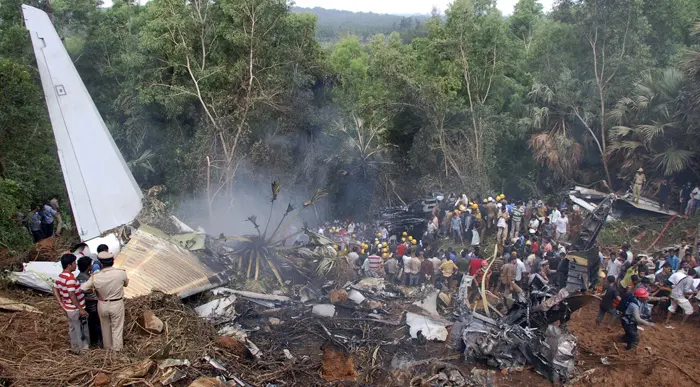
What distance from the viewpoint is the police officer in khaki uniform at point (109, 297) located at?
20.9 feet

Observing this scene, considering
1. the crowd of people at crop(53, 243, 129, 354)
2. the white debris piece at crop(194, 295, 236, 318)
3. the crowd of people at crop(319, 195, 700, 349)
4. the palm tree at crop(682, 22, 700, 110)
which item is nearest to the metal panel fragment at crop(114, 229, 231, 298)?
the white debris piece at crop(194, 295, 236, 318)

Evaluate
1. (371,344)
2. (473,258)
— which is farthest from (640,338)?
(371,344)

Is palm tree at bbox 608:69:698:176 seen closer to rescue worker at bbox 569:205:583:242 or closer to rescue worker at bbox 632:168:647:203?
rescue worker at bbox 632:168:647:203

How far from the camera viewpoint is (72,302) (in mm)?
6438

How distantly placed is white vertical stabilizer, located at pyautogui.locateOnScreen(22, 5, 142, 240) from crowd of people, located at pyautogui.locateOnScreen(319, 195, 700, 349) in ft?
20.0

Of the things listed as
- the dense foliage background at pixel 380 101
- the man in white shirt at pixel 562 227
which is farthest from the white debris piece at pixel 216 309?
the man in white shirt at pixel 562 227

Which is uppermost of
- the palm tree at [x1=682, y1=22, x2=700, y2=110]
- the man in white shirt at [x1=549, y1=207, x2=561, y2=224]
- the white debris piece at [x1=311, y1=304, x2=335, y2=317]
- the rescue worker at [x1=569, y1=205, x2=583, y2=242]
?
the palm tree at [x1=682, y1=22, x2=700, y2=110]

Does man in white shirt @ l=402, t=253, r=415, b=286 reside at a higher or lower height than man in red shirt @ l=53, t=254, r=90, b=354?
lower

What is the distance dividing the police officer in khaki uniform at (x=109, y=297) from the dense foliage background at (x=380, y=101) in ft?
36.7

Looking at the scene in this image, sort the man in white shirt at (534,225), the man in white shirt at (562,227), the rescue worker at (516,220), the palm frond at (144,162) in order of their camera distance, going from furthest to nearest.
→ the palm frond at (144,162) < the rescue worker at (516,220) < the man in white shirt at (534,225) < the man in white shirt at (562,227)

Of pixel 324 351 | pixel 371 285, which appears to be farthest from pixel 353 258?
pixel 324 351

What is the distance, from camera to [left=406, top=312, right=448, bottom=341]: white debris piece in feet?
34.3

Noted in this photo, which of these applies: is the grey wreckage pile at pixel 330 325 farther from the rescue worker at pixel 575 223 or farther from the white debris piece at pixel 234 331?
the rescue worker at pixel 575 223

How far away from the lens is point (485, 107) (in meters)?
23.0
